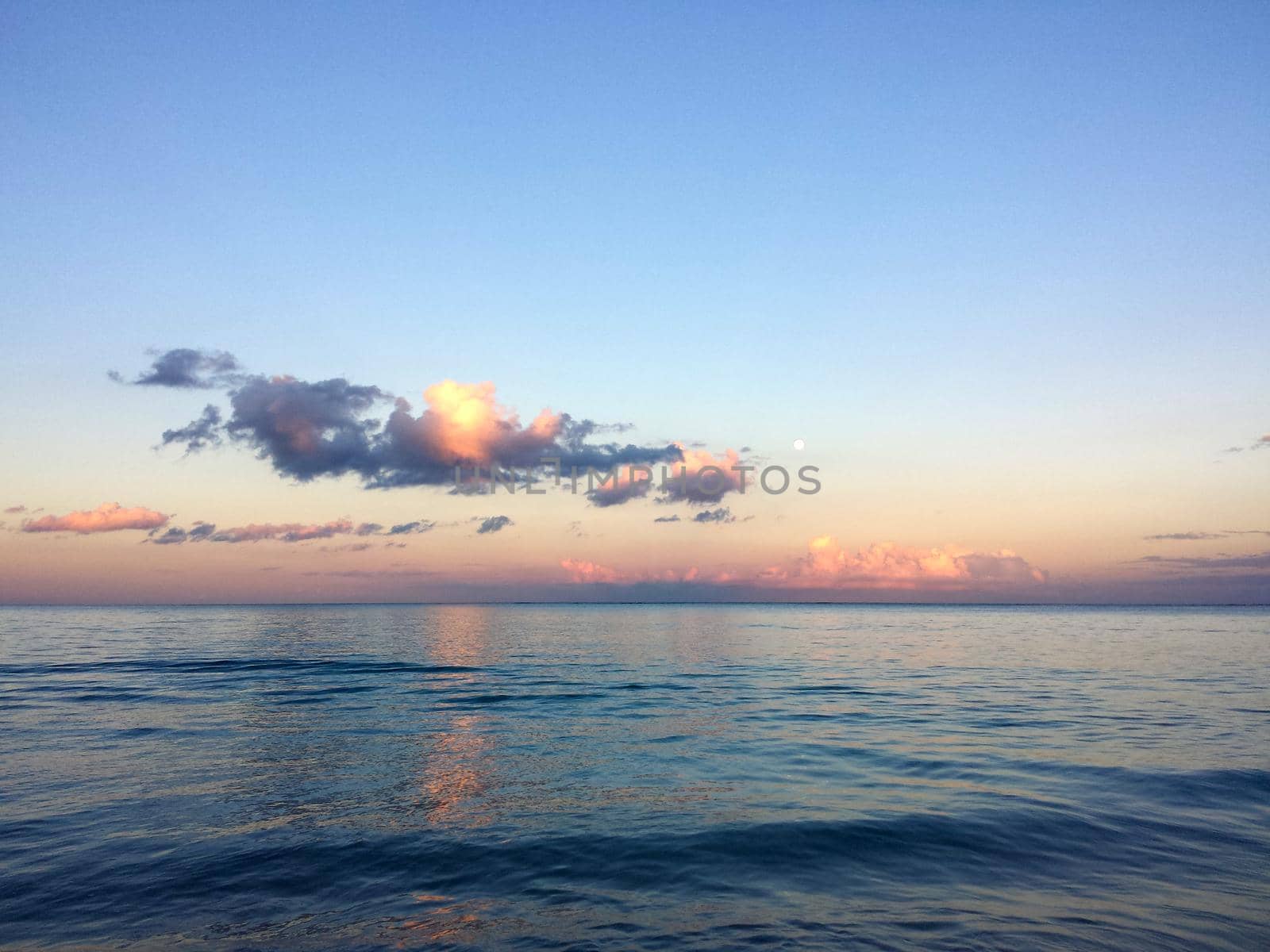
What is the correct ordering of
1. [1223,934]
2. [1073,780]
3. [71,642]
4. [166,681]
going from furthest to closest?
[71,642] → [166,681] → [1073,780] → [1223,934]

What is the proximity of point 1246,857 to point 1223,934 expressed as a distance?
444cm

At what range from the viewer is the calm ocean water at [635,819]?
1096 centimetres

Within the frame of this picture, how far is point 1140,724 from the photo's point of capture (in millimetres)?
27703

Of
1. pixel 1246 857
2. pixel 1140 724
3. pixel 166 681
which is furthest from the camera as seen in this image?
pixel 166 681

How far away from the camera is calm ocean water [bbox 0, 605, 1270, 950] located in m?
11.0

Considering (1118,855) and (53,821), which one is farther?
(53,821)

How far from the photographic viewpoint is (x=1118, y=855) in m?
13.9

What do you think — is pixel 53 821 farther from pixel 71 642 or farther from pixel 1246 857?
pixel 71 642

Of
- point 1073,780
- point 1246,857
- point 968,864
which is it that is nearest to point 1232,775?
point 1073,780

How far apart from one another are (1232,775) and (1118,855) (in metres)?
9.13

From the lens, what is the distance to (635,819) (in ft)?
52.7

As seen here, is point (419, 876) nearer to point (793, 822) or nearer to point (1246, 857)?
point (793, 822)

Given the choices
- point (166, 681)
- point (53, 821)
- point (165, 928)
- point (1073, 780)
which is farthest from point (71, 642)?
point (1073, 780)

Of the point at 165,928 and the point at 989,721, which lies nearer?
the point at 165,928
